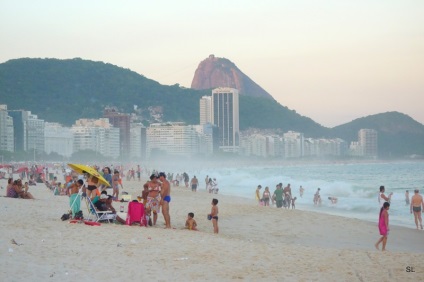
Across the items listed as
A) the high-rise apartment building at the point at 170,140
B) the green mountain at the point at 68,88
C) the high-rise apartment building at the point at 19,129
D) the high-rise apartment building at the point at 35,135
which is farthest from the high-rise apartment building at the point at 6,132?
the high-rise apartment building at the point at 170,140

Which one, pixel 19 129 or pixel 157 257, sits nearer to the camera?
pixel 157 257

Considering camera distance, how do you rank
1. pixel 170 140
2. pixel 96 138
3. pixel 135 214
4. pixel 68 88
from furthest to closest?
pixel 68 88 < pixel 170 140 < pixel 96 138 < pixel 135 214

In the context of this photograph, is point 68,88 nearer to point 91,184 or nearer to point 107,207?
point 91,184

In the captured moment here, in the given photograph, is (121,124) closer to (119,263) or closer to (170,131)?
(170,131)

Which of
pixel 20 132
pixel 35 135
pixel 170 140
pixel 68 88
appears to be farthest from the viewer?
pixel 68 88

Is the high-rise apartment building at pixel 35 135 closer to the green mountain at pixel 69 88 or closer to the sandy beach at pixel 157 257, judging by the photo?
the green mountain at pixel 69 88

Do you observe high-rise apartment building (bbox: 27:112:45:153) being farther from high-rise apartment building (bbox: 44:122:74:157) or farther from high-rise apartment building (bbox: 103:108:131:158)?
high-rise apartment building (bbox: 103:108:131:158)

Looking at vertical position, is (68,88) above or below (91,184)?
above

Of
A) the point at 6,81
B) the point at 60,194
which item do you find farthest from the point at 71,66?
the point at 60,194

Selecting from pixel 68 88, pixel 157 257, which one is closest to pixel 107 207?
pixel 157 257
